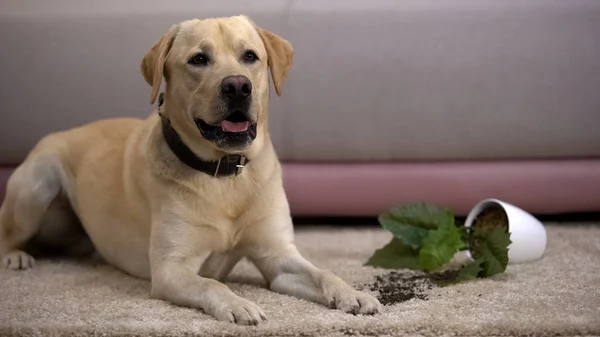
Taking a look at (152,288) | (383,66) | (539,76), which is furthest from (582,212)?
(152,288)

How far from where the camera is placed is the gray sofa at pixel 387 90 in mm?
3104

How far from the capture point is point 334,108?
316 centimetres

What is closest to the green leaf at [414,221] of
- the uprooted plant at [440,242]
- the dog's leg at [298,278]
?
the uprooted plant at [440,242]

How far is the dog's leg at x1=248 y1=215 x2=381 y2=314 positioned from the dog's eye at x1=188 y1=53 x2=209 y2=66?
53 cm

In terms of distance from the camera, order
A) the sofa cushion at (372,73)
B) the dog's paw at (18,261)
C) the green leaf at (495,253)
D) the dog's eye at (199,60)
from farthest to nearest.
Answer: the sofa cushion at (372,73) < the dog's paw at (18,261) < the green leaf at (495,253) < the dog's eye at (199,60)

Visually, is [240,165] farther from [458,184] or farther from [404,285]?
[458,184]

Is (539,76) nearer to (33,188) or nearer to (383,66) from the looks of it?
(383,66)

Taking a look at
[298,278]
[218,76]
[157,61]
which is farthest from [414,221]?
[157,61]

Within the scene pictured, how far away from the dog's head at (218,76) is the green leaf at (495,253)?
31.0 inches

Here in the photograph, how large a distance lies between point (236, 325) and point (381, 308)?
15.1 inches

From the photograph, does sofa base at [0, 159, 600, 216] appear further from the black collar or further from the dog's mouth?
the dog's mouth

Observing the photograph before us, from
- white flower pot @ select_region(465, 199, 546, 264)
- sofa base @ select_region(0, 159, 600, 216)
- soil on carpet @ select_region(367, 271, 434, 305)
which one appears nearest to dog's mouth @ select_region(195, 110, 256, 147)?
soil on carpet @ select_region(367, 271, 434, 305)

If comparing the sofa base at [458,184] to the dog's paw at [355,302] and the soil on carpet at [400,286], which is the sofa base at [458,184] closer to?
the soil on carpet at [400,286]

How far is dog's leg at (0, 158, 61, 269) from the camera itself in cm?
278
